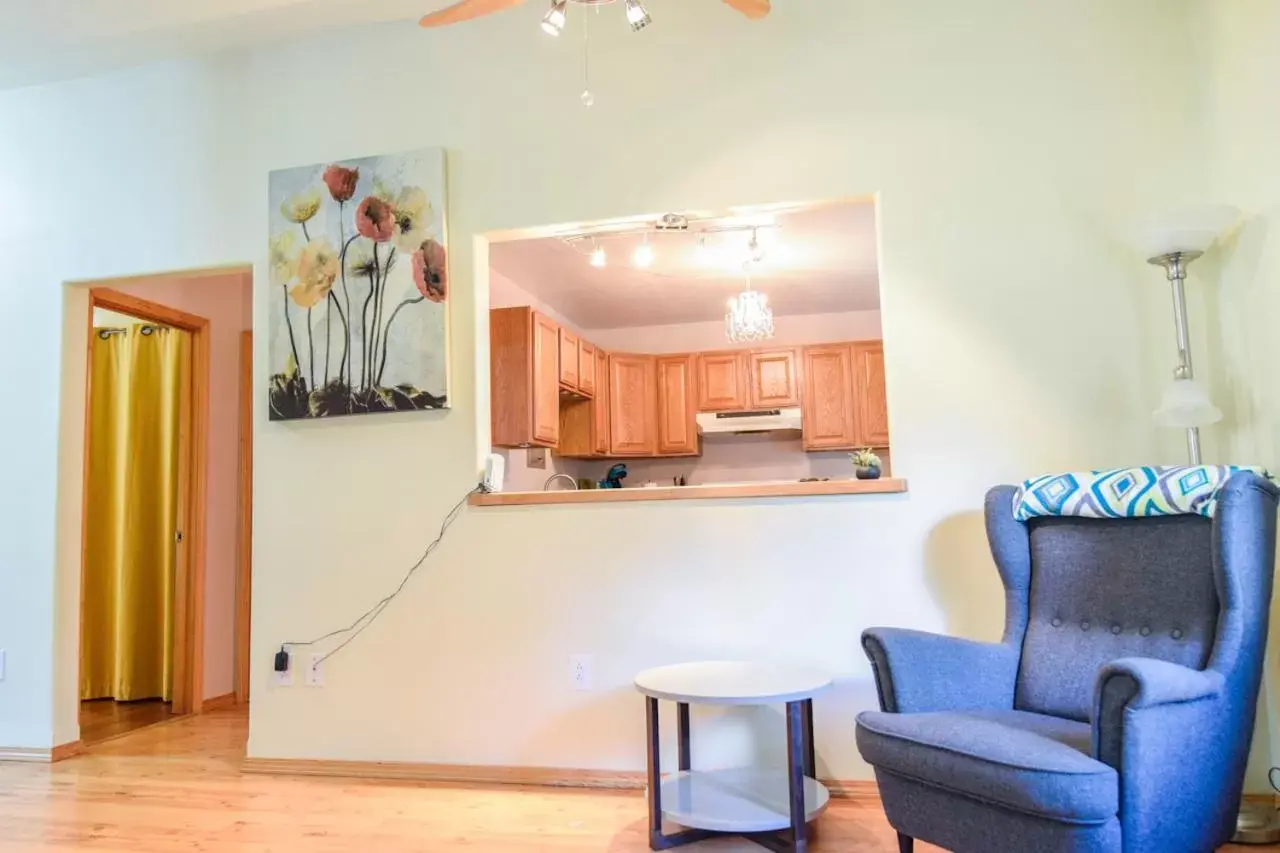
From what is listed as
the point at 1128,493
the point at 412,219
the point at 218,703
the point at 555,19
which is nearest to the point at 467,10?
the point at 555,19

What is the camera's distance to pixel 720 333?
643 centimetres

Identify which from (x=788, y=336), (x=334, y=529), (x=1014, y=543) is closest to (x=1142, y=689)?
(x=1014, y=543)

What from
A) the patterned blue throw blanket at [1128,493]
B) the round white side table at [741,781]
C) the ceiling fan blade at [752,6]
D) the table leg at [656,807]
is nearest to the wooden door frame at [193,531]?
the round white side table at [741,781]

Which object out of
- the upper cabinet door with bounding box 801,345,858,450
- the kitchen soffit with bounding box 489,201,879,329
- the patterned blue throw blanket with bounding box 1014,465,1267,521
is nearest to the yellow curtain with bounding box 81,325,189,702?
the kitchen soffit with bounding box 489,201,879,329

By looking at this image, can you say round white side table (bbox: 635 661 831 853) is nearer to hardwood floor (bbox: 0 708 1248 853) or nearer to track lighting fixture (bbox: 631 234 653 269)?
hardwood floor (bbox: 0 708 1248 853)

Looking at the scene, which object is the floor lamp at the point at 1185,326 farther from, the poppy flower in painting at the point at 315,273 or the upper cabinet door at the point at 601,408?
the upper cabinet door at the point at 601,408

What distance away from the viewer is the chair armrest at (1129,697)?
5.37ft

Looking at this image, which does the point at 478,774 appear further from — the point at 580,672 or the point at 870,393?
the point at 870,393

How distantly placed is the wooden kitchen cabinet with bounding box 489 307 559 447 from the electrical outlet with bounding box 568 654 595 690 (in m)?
1.67

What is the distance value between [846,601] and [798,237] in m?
2.42

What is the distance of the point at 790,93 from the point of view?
9.59 feet

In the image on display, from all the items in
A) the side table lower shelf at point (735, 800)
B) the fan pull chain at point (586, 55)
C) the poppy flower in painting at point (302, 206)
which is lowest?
the side table lower shelf at point (735, 800)

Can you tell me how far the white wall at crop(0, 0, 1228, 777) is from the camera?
2688 mm

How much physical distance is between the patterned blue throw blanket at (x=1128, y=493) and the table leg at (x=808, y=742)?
840mm
